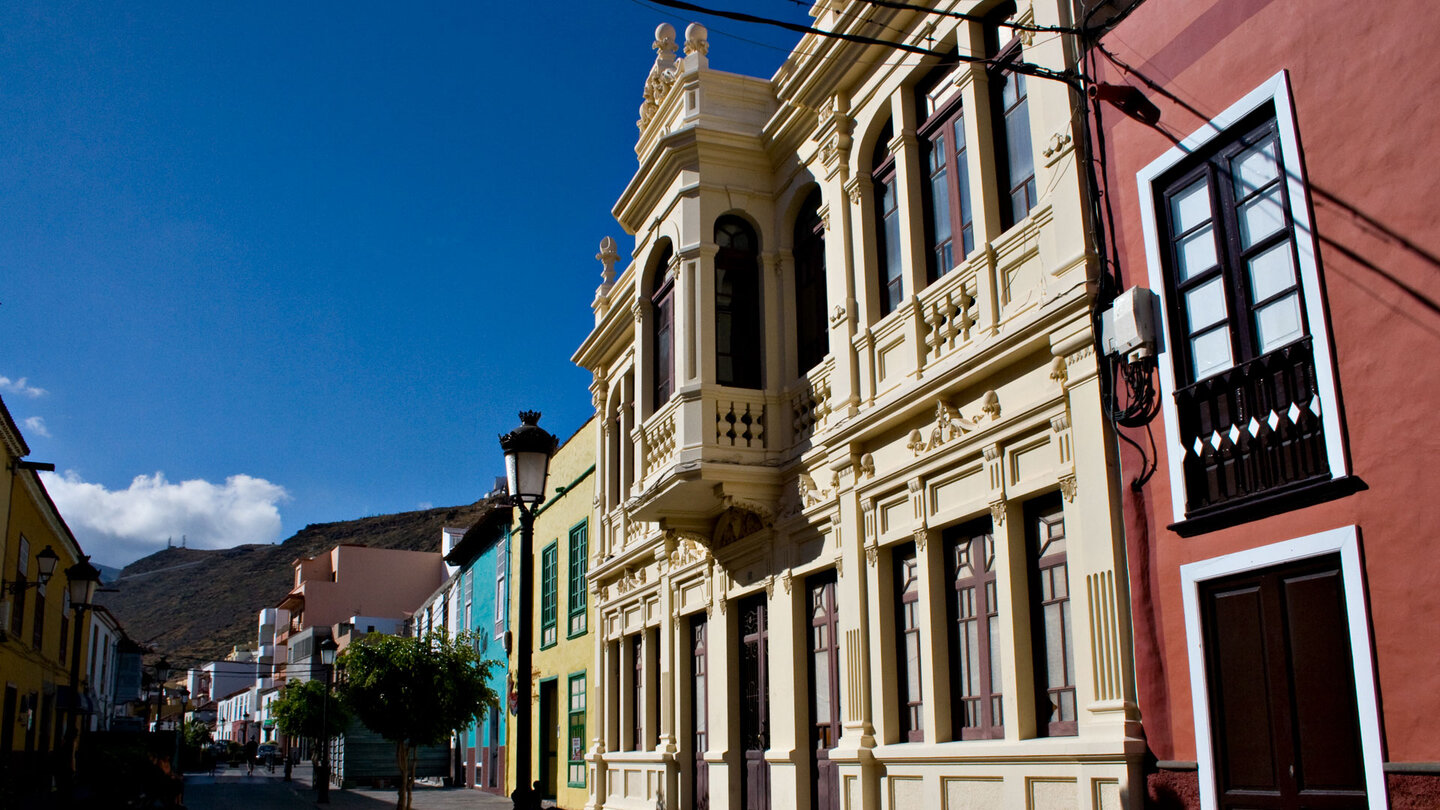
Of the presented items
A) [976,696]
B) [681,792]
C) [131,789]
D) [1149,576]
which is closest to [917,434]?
[976,696]

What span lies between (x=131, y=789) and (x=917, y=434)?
9.73m

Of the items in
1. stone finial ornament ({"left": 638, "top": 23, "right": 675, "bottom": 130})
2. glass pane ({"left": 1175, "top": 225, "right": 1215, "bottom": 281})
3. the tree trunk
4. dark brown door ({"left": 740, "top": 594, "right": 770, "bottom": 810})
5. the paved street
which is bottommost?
the paved street

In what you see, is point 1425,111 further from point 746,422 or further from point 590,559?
point 590,559

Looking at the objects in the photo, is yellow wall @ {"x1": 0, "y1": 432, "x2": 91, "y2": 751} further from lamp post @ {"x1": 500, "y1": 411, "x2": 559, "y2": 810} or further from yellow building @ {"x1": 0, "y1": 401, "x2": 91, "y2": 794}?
lamp post @ {"x1": 500, "y1": 411, "x2": 559, "y2": 810}

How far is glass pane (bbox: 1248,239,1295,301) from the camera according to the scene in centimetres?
691

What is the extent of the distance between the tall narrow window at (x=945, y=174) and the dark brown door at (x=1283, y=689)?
4232mm

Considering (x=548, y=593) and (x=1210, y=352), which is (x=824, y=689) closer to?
(x=1210, y=352)

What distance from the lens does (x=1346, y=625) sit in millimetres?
6266

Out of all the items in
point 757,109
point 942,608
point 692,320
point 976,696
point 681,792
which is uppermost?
point 757,109

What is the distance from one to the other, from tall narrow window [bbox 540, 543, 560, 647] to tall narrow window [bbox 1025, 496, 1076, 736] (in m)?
16.3

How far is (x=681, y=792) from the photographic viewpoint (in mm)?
15242

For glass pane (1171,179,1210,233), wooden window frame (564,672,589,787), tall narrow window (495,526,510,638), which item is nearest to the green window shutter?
wooden window frame (564,672,589,787)

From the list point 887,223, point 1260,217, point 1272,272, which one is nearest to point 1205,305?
point 1272,272

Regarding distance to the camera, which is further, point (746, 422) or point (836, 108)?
point (746, 422)
